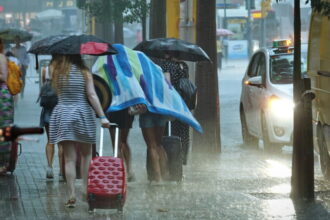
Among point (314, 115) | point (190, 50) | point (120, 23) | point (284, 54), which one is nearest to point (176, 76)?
point (190, 50)

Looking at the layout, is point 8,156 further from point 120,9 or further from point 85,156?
point 120,9

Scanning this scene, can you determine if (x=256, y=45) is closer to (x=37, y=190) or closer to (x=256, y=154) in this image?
(x=256, y=154)

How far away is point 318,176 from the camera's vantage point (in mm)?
13562

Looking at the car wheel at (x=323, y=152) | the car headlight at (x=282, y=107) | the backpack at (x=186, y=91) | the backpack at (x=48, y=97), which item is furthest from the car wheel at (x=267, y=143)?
the backpack at (x=48, y=97)

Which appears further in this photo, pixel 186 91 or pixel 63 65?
pixel 186 91

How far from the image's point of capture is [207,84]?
16766 millimetres

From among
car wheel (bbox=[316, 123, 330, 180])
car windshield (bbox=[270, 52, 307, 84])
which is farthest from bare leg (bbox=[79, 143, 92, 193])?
car windshield (bbox=[270, 52, 307, 84])

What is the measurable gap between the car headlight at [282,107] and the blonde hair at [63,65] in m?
6.14

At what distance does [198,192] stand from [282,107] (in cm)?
485

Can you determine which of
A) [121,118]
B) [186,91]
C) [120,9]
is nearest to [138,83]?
[121,118]

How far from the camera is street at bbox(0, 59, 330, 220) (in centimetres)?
1026

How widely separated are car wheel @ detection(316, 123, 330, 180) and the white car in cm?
279

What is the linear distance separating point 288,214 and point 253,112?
7459 mm

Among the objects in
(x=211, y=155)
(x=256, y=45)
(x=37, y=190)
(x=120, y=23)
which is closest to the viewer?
(x=37, y=190)
